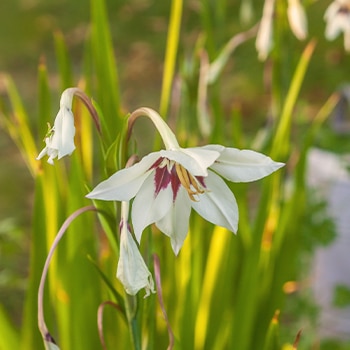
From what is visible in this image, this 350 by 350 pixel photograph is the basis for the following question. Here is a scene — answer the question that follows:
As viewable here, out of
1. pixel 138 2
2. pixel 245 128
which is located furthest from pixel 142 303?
pixel 138 2

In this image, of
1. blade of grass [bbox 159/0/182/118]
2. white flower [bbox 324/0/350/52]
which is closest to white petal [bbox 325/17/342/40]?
white flower [bbox 324/0/350/52]

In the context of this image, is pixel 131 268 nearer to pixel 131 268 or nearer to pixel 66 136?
pixel 131 268

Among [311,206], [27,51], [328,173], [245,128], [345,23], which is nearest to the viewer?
[345,23]

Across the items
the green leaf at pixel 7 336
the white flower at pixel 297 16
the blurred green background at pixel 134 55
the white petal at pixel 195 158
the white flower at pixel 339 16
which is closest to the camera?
the white petal at pixel 195 158

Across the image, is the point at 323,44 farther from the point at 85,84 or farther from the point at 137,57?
the point at 85,84

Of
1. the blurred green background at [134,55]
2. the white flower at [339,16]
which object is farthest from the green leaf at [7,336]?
the blurred green background at [134,55]

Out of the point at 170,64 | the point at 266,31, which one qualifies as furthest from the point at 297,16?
the point at 170,64

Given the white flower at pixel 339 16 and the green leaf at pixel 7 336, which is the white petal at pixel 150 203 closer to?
the green leaf at pixel 7 336
